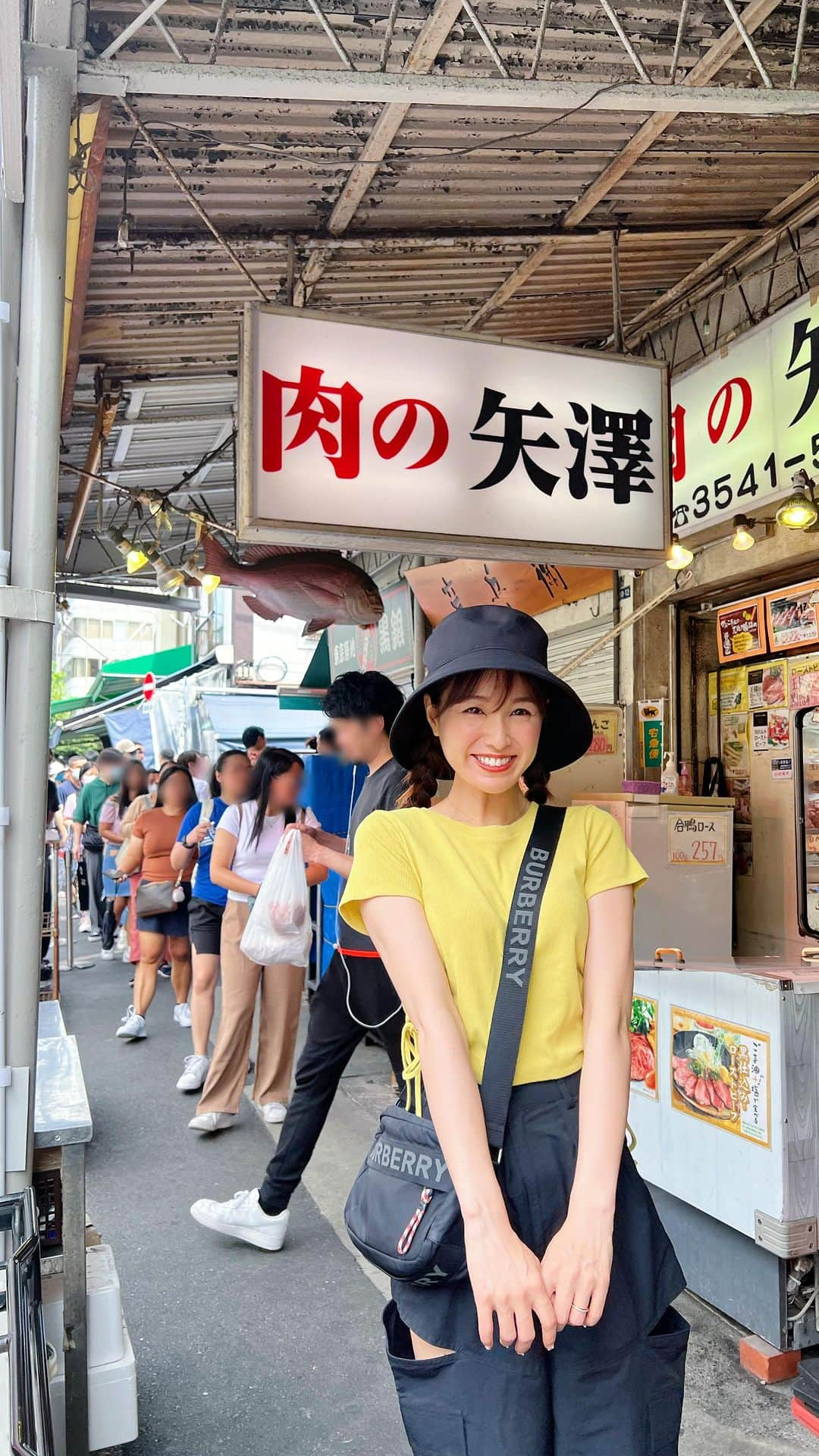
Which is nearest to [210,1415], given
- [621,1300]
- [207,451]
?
[621,1300]

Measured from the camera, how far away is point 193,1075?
6.09 m

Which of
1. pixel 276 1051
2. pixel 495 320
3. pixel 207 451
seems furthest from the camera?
pixel 207 451

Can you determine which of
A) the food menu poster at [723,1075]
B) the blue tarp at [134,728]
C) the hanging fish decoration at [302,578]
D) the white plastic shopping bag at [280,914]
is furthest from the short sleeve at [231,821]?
the blue tarp at [134,728]

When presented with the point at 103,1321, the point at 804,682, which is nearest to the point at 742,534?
the point at 804,682

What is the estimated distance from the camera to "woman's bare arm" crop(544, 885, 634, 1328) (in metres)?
1.52

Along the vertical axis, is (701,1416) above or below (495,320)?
below

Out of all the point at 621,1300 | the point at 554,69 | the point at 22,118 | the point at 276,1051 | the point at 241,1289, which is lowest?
the point at 241,1289

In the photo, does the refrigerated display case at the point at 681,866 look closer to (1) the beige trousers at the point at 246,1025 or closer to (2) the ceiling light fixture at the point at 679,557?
(2) the ceiling light fixture at the point at 679,557

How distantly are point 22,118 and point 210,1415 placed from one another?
353 cm

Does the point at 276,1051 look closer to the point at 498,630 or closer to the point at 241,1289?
the point at 241,1289

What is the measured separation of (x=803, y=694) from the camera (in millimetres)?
5586

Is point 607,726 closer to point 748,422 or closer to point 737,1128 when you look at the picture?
point 748,422

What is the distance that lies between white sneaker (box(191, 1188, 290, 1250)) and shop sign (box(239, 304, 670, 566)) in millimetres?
2588

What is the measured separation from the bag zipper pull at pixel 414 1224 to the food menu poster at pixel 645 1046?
219 cm
